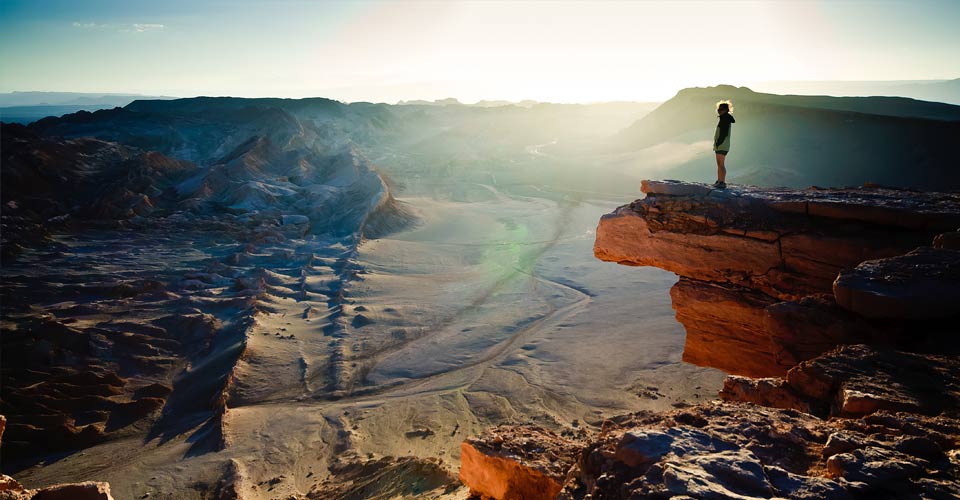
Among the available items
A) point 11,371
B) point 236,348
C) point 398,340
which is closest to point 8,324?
point 11,371

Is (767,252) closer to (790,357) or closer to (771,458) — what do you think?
(790,357)

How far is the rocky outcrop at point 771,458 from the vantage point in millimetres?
3139

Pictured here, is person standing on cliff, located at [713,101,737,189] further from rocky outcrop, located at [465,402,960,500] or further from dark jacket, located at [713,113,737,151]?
rocky outcrop, located at [465,402,960,500]

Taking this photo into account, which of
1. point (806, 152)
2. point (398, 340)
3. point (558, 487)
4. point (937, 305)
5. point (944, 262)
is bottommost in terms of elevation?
point (398, 340)

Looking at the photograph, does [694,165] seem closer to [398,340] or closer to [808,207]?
[398,340]

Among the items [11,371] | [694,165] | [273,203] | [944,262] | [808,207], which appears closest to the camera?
[944,262]

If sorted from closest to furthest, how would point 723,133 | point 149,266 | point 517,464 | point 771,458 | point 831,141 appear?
1. point 771,458
2. point 517,464
3. point 723,133
4. point 149,266
5. point 831,141

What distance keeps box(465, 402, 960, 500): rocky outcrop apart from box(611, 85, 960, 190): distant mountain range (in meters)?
29.7

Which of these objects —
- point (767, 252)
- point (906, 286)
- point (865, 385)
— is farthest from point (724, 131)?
point (865, 385)

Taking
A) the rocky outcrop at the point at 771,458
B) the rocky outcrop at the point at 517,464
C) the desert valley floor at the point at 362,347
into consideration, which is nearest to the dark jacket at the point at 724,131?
the rocky outcrop at the point at 771,458

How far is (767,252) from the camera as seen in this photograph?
312 inches

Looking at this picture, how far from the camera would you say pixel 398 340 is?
1928cm

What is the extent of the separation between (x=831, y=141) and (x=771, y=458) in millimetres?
45326

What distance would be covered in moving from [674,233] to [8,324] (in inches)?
886
